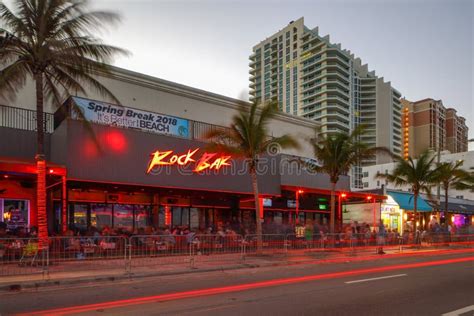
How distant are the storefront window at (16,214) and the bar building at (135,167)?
0.14 feet

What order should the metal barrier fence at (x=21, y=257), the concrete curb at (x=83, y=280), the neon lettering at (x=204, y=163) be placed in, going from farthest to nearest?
the neon lettering at (x=204, y=163), the metal barrier fence at (x=21, y=257), the concrete curb at (x=83, y=280)

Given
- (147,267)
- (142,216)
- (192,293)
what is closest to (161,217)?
(142,216)

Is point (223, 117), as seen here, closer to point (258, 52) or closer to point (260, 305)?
point (260, 305)

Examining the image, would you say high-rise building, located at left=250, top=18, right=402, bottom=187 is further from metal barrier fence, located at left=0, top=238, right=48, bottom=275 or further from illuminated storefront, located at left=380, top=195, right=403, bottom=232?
metal barrier fence, located at left=0, top=238, right=48, bottom=275

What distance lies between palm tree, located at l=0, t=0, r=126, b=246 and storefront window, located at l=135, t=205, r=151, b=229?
31.3 ft

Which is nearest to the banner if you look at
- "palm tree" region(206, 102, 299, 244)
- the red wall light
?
the red wall light

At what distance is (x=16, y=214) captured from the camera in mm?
21422

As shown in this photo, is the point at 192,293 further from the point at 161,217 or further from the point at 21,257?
the point at 161,217

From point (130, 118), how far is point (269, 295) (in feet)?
49.6

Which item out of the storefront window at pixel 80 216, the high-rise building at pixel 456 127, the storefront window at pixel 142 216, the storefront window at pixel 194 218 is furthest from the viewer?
the high-rise building at pixel 456 127

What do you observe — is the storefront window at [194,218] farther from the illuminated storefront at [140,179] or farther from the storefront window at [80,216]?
the storefront window at [80,216]

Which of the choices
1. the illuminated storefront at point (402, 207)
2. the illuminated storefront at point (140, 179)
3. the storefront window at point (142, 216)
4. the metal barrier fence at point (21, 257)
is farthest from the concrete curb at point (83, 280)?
the illuminated storefront at point (402, 207)

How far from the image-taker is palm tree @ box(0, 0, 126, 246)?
15.8 m

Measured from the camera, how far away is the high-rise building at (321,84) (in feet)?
456
